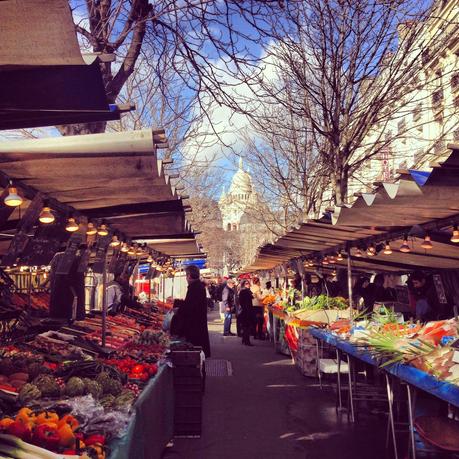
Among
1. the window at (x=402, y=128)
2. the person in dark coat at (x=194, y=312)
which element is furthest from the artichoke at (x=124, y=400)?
the window at (x=402, y=128)

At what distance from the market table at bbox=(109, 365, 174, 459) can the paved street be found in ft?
1.69

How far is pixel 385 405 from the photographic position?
27.6ft

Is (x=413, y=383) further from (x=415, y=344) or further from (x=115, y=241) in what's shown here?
(x=115, y=241)

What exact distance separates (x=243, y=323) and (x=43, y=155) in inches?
544

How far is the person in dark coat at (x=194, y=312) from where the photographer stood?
8.59 metres

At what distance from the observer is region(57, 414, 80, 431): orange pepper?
336 centimetres

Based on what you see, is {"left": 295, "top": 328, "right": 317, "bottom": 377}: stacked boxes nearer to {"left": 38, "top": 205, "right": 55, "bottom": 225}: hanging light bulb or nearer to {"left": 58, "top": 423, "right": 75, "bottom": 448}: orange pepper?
{"left": 38, "top": 205, "right": 55, "bottom": 225}: hanging light bulb

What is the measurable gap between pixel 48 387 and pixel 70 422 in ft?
3.26

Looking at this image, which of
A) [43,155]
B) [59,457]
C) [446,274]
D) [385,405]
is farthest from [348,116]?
[59,457]

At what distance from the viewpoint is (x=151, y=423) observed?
16.3 feet

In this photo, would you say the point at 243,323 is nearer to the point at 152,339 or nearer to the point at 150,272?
the point at 150,272

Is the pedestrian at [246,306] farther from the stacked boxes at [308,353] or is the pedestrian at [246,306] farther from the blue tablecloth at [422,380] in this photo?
the blue tablecloth at [422,380]

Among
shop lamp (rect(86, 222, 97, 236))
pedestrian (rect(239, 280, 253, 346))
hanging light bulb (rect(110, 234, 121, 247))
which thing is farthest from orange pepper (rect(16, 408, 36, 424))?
pedestrian (rect(239, 280, 253, 346))

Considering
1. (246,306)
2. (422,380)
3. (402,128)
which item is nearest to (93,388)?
(422,380)
